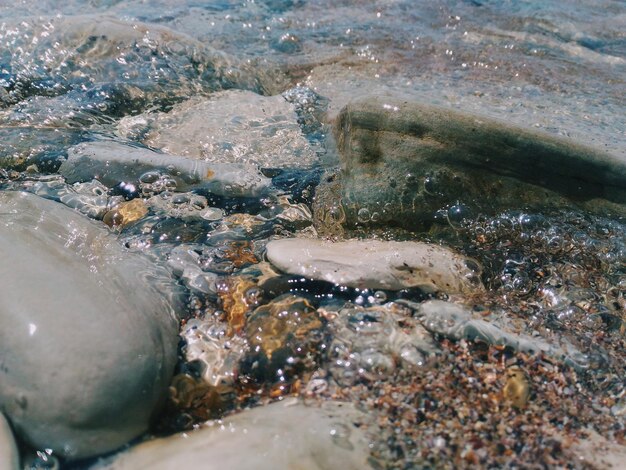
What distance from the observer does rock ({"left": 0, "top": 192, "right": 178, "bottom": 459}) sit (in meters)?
1.71

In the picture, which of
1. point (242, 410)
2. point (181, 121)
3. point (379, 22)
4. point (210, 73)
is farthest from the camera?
point (379, 22)

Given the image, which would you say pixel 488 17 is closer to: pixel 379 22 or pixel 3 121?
pixel 379 22

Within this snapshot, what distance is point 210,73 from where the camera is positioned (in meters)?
4.96

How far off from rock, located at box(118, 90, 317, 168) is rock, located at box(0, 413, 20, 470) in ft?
7.36

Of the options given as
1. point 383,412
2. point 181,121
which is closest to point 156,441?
point 383,412

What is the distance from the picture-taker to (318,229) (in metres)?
3.02

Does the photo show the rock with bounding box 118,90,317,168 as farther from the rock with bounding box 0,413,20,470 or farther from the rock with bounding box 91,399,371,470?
the rock with bounding box 0,413,20,470

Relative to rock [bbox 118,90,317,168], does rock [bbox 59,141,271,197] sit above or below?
above

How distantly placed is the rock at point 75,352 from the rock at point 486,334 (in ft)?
3.18

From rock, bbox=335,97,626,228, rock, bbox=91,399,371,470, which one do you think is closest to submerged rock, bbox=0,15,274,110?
rock, bbox=335,97,626,228

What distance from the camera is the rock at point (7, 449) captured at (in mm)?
1641

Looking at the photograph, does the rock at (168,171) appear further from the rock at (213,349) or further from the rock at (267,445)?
the rock at (267,445)

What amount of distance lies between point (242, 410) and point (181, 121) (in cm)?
275

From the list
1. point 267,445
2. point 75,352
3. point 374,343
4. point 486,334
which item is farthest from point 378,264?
point 75,352
